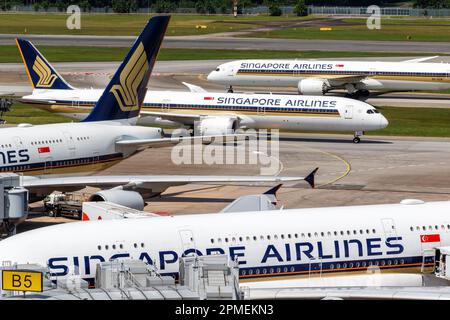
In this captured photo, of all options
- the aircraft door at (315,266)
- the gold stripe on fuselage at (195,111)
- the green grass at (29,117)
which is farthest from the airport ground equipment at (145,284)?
the green grass at (29,117)

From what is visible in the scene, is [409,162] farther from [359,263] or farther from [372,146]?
[359,263]

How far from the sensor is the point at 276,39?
19738 cm

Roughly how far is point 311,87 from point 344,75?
5.32 m

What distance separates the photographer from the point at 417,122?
306 feet

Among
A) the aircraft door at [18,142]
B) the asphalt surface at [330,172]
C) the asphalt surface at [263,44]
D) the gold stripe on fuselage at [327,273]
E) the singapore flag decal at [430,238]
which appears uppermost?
the aircraft door at [18,142]

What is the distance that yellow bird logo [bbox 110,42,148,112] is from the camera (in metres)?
56.4

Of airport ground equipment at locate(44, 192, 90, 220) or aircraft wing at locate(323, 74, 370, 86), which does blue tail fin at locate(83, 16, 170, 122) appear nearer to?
airport ground equipment at locate(44, 192, 90, 220)

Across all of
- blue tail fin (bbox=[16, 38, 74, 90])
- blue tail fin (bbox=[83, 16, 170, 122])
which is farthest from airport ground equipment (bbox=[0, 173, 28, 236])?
blue tail fin (bbox=[16, 38, 74, 90])

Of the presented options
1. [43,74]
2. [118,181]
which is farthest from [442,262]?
[43,74]

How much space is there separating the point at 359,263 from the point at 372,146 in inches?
1785

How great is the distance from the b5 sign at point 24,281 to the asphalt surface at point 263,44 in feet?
492

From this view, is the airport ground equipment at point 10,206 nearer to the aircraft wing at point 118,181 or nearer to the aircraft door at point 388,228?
the aircraft wing at point 118,181

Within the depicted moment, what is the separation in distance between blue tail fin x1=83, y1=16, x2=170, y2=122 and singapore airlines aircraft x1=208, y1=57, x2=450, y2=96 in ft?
180

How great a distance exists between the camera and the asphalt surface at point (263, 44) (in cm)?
17438
